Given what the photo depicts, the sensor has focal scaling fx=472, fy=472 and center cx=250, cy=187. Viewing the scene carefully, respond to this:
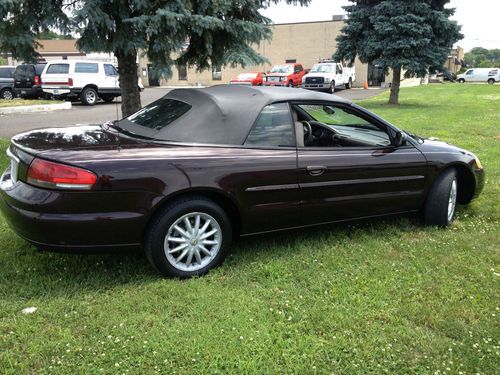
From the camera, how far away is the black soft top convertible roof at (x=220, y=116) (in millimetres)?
3725

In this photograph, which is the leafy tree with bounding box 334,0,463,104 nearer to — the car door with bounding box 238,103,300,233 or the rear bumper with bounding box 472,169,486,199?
the rear bumper with bounding box 472,169,486,199

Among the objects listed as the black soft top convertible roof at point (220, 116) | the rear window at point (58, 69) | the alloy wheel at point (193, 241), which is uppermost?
the rear window at point (58, 69)

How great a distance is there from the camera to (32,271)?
3.61 m

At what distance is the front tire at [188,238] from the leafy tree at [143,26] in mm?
4012

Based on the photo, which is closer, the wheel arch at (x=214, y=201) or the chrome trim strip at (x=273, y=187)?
the wheel arch at (x=214, y=201)

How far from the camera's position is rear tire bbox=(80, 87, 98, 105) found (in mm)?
19672

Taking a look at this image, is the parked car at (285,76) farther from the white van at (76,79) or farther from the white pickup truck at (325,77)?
the white van at (76,79)

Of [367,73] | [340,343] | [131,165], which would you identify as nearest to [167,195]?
[131,165]

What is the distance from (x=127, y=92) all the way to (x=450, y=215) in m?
5.67

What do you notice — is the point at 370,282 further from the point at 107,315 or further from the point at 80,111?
the point at 80,111

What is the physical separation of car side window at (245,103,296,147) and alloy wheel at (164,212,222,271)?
74 cm

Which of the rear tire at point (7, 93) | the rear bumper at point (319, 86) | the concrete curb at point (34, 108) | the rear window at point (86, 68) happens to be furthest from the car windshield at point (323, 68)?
the rear tire at point (7, 93)

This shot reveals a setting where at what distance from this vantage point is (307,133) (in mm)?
4410

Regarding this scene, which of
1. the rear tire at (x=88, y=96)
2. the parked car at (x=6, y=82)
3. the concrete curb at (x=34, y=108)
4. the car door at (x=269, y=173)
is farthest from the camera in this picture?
the parked car at (x=6, y=82)
